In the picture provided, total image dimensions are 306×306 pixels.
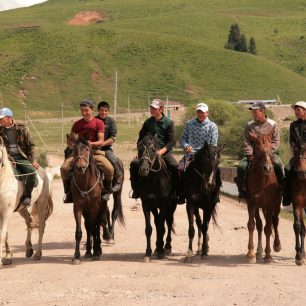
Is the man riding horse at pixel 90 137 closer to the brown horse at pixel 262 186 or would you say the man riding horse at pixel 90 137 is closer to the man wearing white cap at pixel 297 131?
the brown horse at pixel 262 186

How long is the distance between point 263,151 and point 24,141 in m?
4.21

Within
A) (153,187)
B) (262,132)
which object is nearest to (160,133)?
(153,187)

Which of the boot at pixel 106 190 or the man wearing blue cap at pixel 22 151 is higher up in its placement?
the man wearing blue cap at pixel 22 151

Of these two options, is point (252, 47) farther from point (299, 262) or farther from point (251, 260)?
point (299, 262)

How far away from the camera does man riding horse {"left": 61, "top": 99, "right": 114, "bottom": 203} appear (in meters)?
14.4

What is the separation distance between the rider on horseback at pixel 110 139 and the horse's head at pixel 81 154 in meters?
1.02

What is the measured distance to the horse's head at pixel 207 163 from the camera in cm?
1392

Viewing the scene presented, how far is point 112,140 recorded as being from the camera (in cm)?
1566

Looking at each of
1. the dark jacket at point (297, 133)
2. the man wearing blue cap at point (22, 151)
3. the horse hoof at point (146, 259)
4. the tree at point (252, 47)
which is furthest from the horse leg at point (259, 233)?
the tree at point (252, 47)

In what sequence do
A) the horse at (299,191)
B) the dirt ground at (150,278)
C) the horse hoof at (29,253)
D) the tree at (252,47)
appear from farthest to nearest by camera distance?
the tree at (252,47) → the horse hoof at (29,253) → the horse at (299,191) → the dirt ground at (150,278)

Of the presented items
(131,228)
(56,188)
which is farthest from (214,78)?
(131,228)

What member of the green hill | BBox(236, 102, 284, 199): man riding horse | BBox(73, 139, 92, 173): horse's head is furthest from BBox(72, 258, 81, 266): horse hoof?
the green hill

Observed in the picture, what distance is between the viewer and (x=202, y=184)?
46.4 feet

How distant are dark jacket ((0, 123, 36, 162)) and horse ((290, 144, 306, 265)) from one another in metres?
4.62
